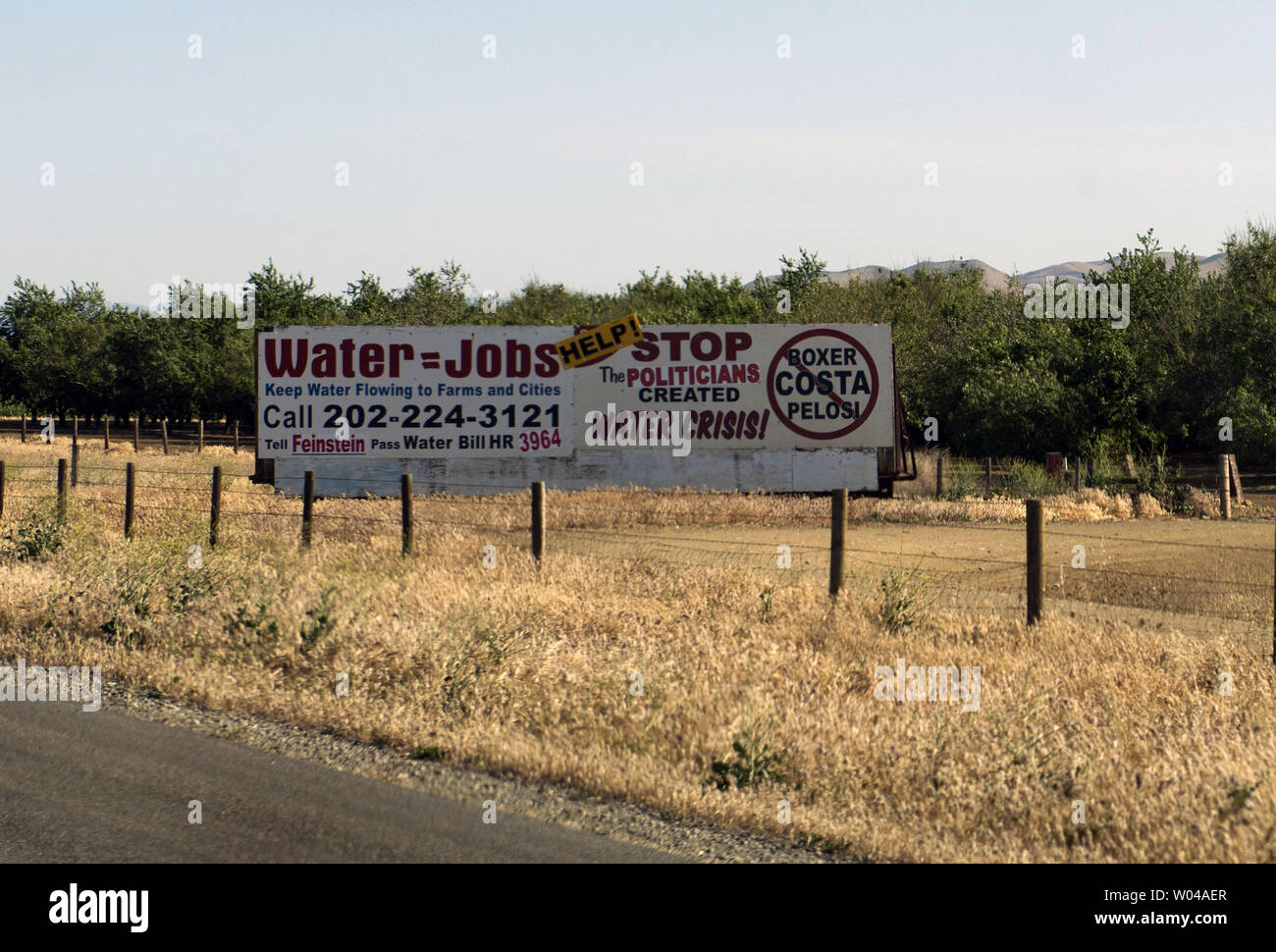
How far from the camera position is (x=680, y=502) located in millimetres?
25031

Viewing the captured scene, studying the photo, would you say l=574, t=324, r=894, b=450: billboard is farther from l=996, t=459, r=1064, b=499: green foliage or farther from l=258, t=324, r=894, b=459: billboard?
l=996, t=459, r=1064, b=499: green foliage

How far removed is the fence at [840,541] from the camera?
1352 cm

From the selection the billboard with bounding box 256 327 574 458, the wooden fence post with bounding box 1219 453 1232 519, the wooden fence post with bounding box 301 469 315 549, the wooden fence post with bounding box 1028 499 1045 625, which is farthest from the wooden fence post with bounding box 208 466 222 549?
the wooden fence post with bounding box 1219 453 1232 519

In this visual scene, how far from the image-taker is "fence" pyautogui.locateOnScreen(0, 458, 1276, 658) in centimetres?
1352

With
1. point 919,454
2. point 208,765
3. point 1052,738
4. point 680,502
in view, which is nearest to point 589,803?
point 208,765

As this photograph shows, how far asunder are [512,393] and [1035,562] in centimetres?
1752

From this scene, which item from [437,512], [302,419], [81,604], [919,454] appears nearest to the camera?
[81,604]

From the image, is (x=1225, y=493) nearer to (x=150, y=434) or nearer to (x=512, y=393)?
(x=512, y=393)

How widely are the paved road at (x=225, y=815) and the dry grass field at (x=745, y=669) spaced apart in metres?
0.82

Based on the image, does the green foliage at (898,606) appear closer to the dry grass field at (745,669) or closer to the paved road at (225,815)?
the dry grass field at (745,669)

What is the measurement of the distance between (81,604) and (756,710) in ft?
24.3

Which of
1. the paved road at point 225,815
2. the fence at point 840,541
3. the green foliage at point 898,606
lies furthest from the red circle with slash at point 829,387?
the paved road at point 225,815

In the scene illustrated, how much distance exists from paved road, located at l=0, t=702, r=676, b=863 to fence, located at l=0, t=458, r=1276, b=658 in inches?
242
